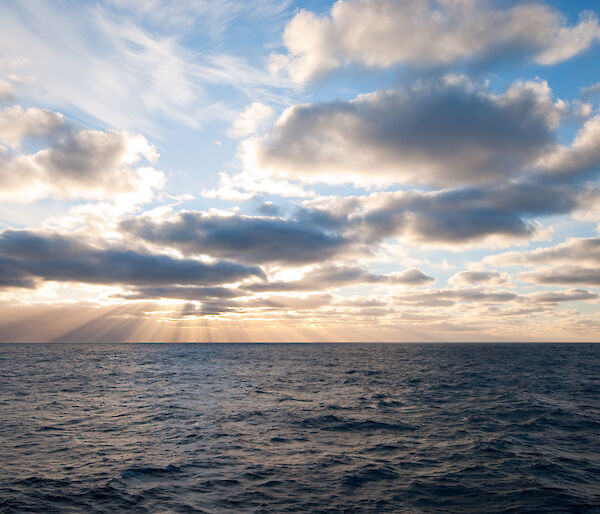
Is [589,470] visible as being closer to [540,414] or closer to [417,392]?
[540,414]

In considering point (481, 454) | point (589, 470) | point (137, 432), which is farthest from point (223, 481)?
point (589, 470)

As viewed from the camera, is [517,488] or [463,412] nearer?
[517,488]

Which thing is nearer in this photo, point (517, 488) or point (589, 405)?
point (517, 488)

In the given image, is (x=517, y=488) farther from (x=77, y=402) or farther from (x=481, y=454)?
(x=77, y=402)

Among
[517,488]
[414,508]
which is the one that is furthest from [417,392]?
[414,508]

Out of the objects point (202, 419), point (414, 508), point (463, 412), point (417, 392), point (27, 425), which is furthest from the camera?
point (417, 392)

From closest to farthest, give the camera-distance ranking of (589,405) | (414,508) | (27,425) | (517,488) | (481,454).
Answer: (414,508), (517,488), (481,454), (27,425), (589,405)

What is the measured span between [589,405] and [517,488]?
28.4m

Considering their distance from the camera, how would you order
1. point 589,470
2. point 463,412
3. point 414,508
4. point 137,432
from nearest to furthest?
point 414,508, point 589,470, point 137,432, point 463,412

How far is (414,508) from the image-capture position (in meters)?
14.9

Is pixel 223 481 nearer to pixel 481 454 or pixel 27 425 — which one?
pixel 481 454

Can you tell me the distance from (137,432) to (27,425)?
28.6 ft

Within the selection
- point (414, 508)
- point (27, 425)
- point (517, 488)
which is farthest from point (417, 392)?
point (27, 425)

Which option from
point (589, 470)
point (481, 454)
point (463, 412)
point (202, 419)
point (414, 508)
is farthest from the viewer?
point (463, 412)
